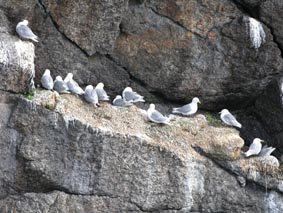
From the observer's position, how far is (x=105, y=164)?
14211 mm

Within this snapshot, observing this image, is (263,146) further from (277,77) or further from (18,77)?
(18,77)

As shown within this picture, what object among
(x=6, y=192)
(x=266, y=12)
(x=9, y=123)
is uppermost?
(x=266, y=12)

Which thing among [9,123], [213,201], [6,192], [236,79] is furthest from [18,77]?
[236,79]

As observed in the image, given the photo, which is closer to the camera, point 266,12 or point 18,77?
point 18,77

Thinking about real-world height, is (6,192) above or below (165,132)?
below

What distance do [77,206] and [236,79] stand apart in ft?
15.6

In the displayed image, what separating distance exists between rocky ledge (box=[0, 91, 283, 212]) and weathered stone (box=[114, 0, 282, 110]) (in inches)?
87.5

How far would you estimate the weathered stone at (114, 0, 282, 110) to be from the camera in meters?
16.6

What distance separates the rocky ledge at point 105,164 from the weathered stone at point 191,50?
87.5 inches

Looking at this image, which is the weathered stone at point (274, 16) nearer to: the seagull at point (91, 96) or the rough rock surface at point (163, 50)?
the rough rock surface at point (163, 50)

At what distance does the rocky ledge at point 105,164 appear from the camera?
1402 centimetres

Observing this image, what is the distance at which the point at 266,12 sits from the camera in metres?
17.0

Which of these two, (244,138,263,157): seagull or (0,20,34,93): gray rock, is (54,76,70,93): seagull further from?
(244,138,263,157): seagull

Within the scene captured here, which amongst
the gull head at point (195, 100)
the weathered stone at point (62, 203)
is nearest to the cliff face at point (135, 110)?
the weathered stone at point (62, 203)
